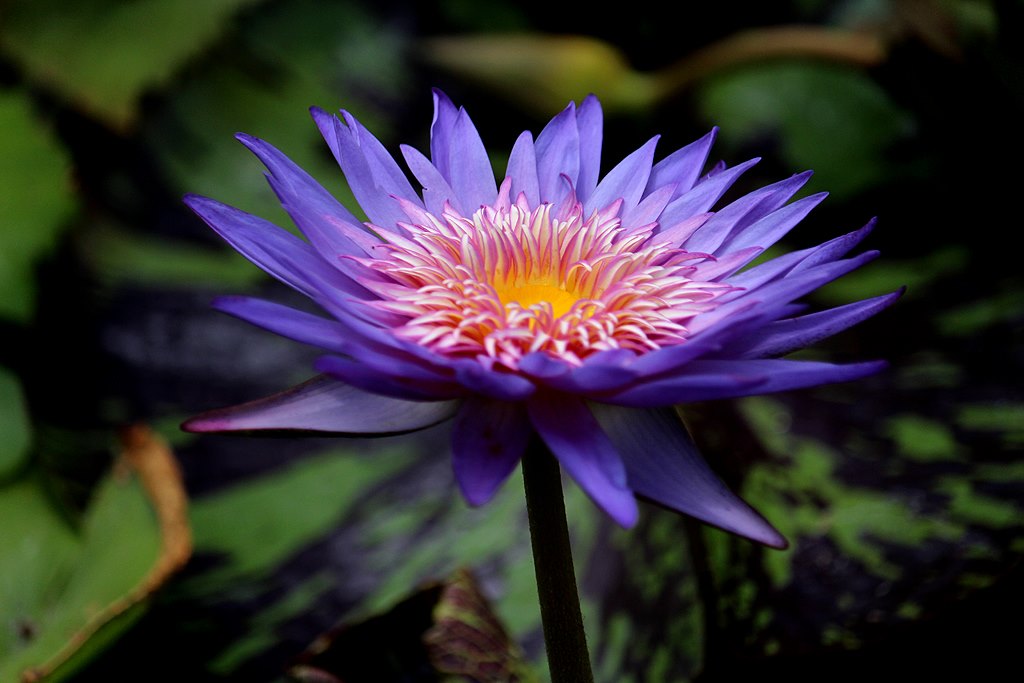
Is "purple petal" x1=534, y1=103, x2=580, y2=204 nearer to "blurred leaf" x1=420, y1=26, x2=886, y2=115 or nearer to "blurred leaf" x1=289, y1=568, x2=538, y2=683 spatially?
"blurred leaf" x1=289, y1=568, x2=538, y2=683

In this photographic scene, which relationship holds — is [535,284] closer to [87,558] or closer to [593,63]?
[87,558]

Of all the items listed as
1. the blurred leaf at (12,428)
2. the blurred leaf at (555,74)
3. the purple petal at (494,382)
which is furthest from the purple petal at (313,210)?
the blurred leaf at (555,74)

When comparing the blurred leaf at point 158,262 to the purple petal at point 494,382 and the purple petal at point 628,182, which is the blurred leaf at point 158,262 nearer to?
the purple petal at point 628,182

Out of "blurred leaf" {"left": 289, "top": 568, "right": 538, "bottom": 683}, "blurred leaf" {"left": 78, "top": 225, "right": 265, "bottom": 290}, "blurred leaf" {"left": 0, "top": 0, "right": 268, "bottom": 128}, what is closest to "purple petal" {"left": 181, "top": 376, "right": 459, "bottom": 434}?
"blurred leaf" {"left": 289, "top": 568, "right": 538, "bottom": 683}

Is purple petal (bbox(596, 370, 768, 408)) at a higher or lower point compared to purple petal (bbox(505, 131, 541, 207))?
lower

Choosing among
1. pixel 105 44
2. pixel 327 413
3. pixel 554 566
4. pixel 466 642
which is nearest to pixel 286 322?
pixel 327 413

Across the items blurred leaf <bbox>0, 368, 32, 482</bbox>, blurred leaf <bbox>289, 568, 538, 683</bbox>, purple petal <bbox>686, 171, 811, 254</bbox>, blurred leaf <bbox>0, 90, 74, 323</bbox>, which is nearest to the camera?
purple petal <bbox>686, 171, 811, 254</bbox>

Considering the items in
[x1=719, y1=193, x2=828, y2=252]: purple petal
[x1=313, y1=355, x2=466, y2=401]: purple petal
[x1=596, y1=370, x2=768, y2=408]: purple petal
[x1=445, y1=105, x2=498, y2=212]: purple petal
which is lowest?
[x1=313, y1=355, x2=466, y2=401]: purple petal

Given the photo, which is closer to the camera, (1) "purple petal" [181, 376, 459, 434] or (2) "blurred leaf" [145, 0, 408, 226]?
(1) "purple petal" [181, 376, 459, 434]
